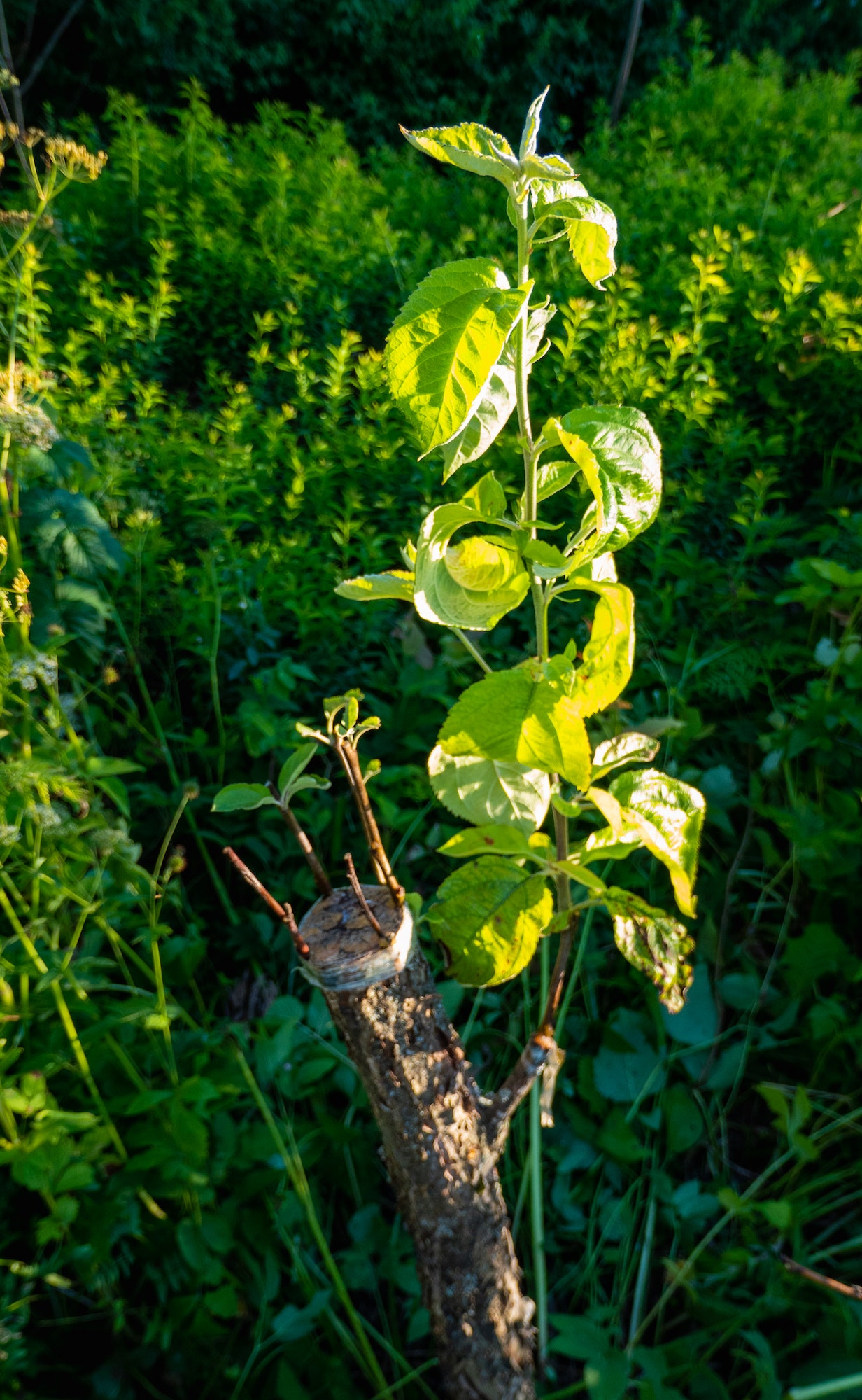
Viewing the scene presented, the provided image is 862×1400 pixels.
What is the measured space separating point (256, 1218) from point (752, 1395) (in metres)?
0.87

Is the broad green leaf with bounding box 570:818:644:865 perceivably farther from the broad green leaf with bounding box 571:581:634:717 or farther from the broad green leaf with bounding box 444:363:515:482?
the broad green leaf with bounding box 444:363:515:482

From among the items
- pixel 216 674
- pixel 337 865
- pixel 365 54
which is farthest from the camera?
pixel 365 54

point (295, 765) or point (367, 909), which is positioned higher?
point (295, 765)

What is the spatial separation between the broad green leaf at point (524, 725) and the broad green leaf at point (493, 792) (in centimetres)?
9

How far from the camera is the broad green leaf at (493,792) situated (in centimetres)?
110

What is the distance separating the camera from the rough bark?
47.6 inches

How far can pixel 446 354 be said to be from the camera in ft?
2.72

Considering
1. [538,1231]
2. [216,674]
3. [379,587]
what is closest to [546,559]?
[379,587]

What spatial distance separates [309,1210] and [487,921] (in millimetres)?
627

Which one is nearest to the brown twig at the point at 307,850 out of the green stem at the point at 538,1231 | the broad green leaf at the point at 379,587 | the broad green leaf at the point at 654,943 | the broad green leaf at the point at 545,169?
the broad green leaf at the point at 379,587

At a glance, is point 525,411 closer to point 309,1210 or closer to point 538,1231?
point 309,1210

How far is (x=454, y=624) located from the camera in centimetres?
98

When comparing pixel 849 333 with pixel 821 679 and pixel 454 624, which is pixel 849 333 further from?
pixel 454 624

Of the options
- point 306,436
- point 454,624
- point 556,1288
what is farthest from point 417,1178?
point 306,436
